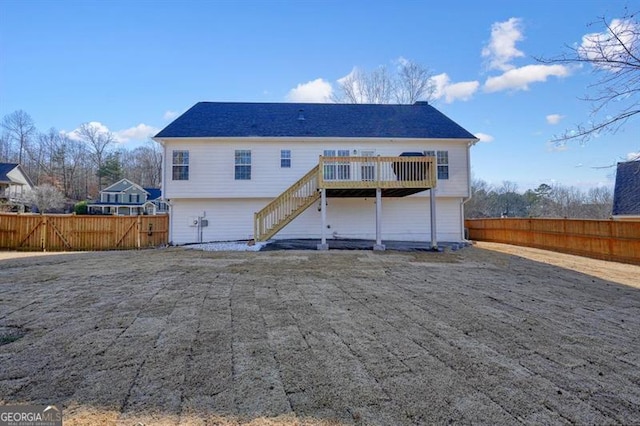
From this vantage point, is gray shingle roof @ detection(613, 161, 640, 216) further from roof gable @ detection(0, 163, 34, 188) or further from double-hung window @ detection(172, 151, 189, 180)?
roof gable @ detection(0, 163, 34, 188)

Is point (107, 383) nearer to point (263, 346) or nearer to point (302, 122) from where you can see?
point (263, 346)

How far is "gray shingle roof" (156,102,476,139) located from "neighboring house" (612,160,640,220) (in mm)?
12415

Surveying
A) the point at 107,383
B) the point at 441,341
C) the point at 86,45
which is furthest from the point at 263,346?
the point at 86,45

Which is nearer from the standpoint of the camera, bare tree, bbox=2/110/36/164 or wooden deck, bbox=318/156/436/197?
wooden deck, bbox=318/156/436/197

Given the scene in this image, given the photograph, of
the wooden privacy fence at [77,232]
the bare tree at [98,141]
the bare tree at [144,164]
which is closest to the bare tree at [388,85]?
the wooden privacy fence at [77,232]

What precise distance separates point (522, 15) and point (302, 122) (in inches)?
382

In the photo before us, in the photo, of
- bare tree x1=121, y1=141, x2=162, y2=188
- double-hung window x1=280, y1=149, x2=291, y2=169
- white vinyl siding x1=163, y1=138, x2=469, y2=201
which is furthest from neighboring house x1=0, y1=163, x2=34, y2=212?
double-hung window x1=280, y1=149, x2=291, y2=169

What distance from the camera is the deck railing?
12.3 meters

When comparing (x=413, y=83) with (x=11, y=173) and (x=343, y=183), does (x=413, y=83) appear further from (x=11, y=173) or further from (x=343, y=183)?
(x=11, y=173)

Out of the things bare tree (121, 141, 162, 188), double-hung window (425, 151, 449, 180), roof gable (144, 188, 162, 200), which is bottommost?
double-hung window (425, 151, 449, 180)

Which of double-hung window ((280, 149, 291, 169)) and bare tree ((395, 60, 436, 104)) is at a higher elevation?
bare tree ((395, 60, 436, 104))

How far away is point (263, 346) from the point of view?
3.45 metres

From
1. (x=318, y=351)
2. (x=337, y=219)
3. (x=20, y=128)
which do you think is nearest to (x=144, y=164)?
(x=20, y=128)

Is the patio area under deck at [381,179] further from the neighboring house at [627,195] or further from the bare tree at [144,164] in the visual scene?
the bare tree at [144,164]
